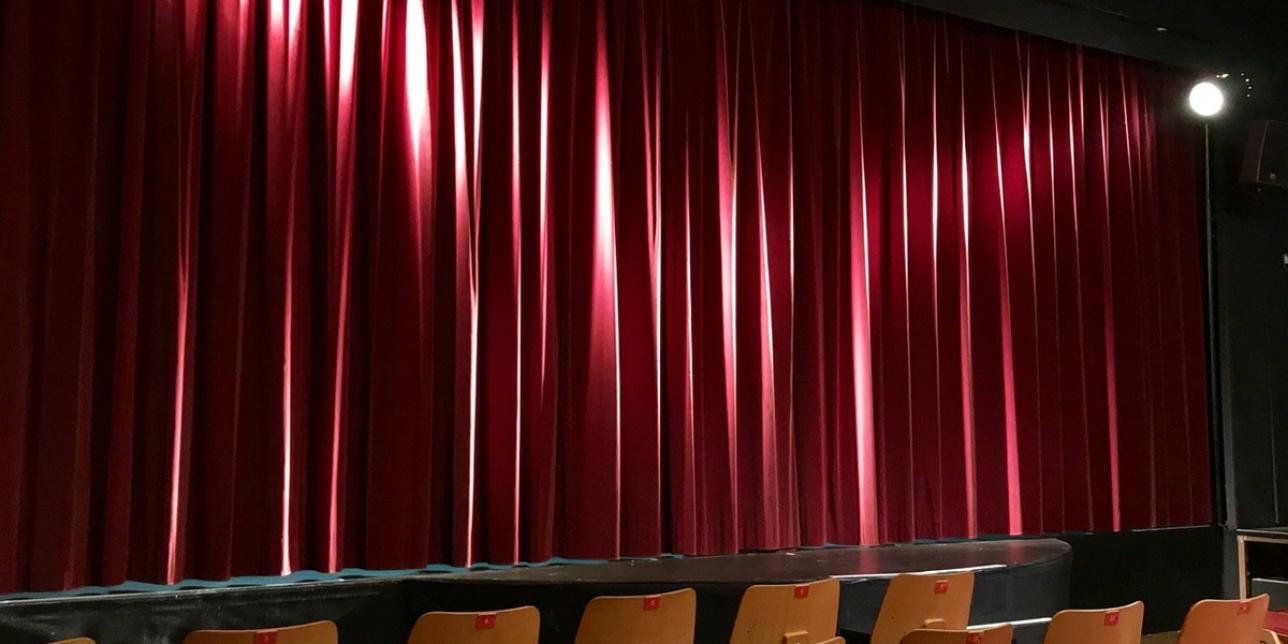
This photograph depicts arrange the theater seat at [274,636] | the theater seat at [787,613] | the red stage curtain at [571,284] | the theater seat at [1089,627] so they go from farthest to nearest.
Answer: the red stage curtain at [571,284] < the theater seat at [787,613] < the theater seat at [1089,627] < the theater seat at [274,636]

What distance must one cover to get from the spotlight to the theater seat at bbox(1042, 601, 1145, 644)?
4383mm

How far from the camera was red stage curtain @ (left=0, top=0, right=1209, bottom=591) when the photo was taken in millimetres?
4191

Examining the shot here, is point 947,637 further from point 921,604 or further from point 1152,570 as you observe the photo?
point 1152,570

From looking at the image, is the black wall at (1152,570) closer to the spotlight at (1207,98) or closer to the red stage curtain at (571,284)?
the red stage curtain at (571,284)

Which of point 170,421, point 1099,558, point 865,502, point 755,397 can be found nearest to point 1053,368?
point 1099,558

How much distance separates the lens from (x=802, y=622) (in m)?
3.80

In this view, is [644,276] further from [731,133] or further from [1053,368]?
[1053,368]

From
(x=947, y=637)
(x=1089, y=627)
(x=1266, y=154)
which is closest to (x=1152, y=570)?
(x=1266, y=154)

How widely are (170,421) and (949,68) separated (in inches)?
178

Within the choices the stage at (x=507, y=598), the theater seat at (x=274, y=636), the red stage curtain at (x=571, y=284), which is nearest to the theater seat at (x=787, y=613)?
the stage at (x=507, y=598)

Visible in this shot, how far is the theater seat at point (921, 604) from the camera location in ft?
12.9

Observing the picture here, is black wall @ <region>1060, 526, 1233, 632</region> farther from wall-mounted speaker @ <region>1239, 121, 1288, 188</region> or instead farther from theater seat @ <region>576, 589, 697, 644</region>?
theater seat @ <region>576, 589, 697, 644</region>

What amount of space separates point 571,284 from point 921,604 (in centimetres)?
213

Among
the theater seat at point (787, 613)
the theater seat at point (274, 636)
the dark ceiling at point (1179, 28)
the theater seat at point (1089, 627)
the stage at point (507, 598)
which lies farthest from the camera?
the dark ceiling at point (1179, 28)
